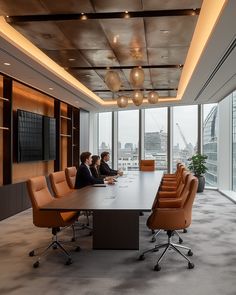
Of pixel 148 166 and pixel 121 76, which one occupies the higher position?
pixel 121 76

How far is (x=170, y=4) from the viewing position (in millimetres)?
4105

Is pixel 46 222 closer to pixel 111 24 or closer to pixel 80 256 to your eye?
pixel 80 256

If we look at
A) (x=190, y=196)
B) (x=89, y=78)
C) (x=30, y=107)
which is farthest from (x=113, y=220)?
(x=30, y=107)

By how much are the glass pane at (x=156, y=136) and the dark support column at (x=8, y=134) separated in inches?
265

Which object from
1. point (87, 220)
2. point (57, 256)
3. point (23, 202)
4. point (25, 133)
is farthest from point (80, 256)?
point (25, 133)

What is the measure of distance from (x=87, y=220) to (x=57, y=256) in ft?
7.00

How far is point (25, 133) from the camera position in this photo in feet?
26.4

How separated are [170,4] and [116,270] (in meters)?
3.06

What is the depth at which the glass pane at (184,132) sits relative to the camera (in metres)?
12.5

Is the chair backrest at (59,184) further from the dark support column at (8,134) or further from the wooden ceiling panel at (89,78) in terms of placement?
the wooden ceiling panel at (89,78)

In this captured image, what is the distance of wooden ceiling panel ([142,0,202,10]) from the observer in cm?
404

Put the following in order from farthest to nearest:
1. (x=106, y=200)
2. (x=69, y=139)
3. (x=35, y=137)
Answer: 1. (x=69, y=139)
2. (x=35, y=137)
3. (x=106, y=200)

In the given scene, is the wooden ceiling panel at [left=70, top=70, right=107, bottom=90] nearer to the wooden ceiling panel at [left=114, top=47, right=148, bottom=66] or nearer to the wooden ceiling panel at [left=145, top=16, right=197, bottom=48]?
the wooden ceiling panel at [left=114, top=47, right=148, bottom=66]

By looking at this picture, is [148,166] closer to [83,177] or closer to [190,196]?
[83,177]
